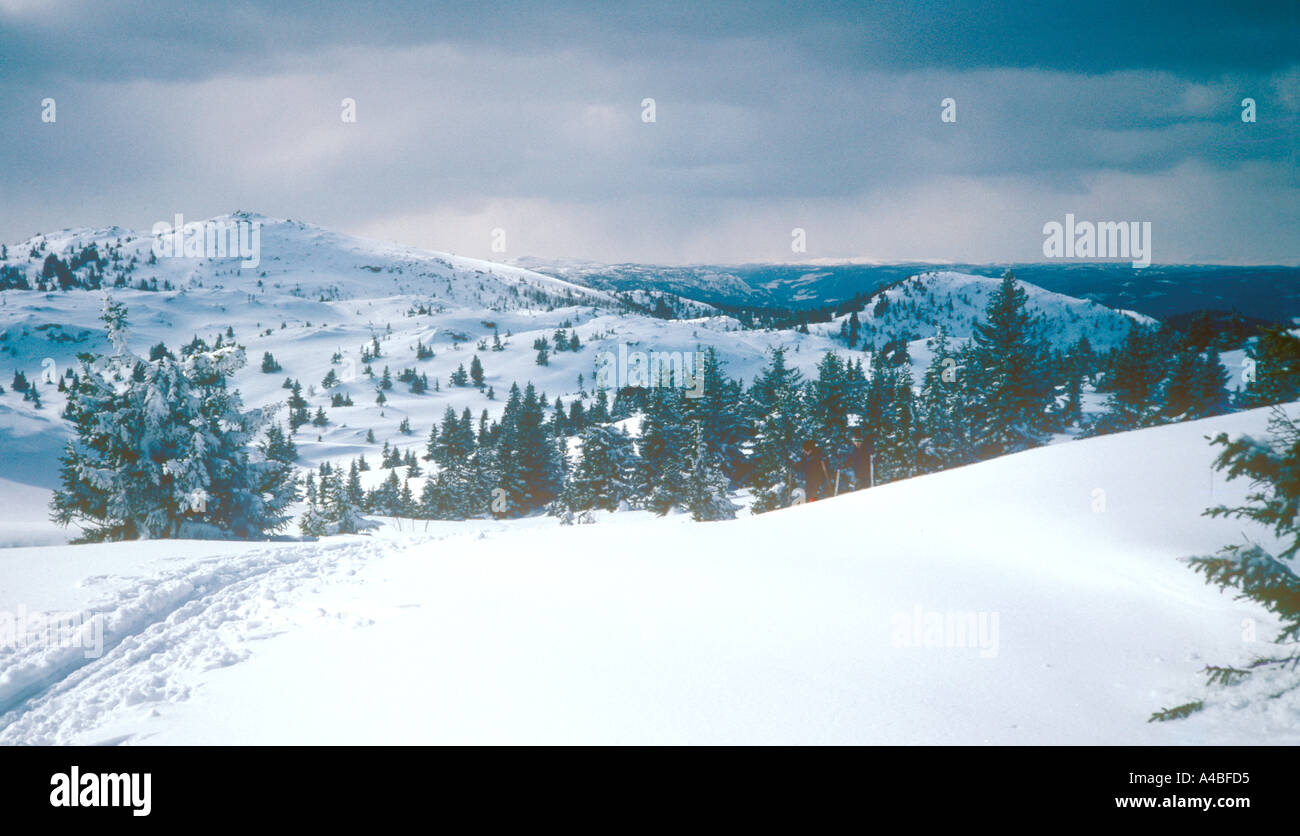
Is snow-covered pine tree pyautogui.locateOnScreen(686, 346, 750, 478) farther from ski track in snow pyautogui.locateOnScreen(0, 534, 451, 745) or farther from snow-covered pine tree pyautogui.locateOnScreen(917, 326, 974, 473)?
ski track in snow pyautogui.locateOnScreen(0, 534, 451, 745)

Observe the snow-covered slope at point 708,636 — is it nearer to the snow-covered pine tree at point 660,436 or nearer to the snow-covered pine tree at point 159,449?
the snow-covered pine tree at point 159,449

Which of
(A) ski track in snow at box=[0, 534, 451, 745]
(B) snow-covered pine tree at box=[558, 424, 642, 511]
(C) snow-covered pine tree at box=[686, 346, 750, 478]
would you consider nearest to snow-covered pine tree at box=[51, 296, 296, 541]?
(A) ski track in snow at box=[0, 534, 451, 745]

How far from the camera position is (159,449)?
19547 mm

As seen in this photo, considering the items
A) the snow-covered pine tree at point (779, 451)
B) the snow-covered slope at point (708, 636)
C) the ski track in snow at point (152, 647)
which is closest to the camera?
the snow-covered slope at point (708, 636)

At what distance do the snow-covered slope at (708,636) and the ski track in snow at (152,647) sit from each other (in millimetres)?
36

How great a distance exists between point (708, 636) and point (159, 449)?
2144cm

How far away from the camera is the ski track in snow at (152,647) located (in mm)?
5445

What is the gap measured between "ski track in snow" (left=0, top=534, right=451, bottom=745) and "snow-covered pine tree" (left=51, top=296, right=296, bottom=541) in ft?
37.3

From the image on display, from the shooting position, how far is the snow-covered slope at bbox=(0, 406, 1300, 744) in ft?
15.1

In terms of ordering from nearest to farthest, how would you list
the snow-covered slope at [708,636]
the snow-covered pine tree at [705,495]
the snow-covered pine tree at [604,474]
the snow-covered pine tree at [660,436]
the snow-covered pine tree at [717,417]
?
the snow-covered slope at [708,636], the snow-covered pine tree at [705,495], the snow-covered pine tree at [604,474], the snow-covered pine tree at [660,436], the snow-covered pine tree at [717,417]
